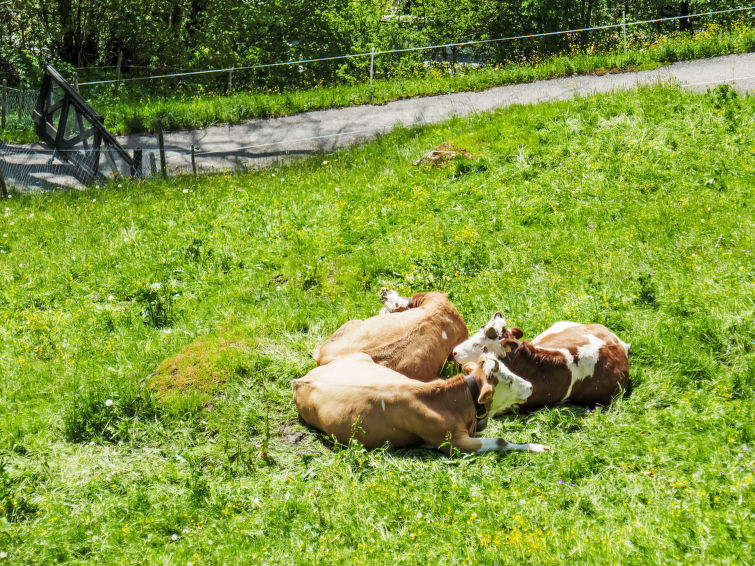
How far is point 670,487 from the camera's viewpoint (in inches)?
230

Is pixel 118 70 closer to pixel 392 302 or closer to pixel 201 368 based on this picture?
pixel 392 302

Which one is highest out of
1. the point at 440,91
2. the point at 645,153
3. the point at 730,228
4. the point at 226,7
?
the point at 226,7

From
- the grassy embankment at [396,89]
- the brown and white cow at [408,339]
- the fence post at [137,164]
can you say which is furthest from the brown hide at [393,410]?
the grassy embankment at [396,89]

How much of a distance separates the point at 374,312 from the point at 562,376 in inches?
107

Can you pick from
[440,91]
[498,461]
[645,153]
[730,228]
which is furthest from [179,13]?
[498,461]

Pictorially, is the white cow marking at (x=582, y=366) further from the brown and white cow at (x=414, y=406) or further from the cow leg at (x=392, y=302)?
the cow leg at (x=392, y=302)

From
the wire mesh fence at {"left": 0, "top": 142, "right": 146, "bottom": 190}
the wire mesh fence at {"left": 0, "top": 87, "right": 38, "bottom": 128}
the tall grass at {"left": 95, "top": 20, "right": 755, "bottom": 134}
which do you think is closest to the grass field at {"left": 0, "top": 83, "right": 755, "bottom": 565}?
the wire mesh fence at {"left": 0, "top": 142, "right": 146, "bottom": 190}

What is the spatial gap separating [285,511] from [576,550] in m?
2.24

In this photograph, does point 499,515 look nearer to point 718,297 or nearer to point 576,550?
point 576,550

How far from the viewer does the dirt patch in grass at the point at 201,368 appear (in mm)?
7895

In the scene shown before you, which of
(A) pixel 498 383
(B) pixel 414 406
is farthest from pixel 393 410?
(A) pixel 498 383

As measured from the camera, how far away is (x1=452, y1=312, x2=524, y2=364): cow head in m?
7.74

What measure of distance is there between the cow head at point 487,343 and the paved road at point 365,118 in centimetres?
924

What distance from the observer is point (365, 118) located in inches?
730
